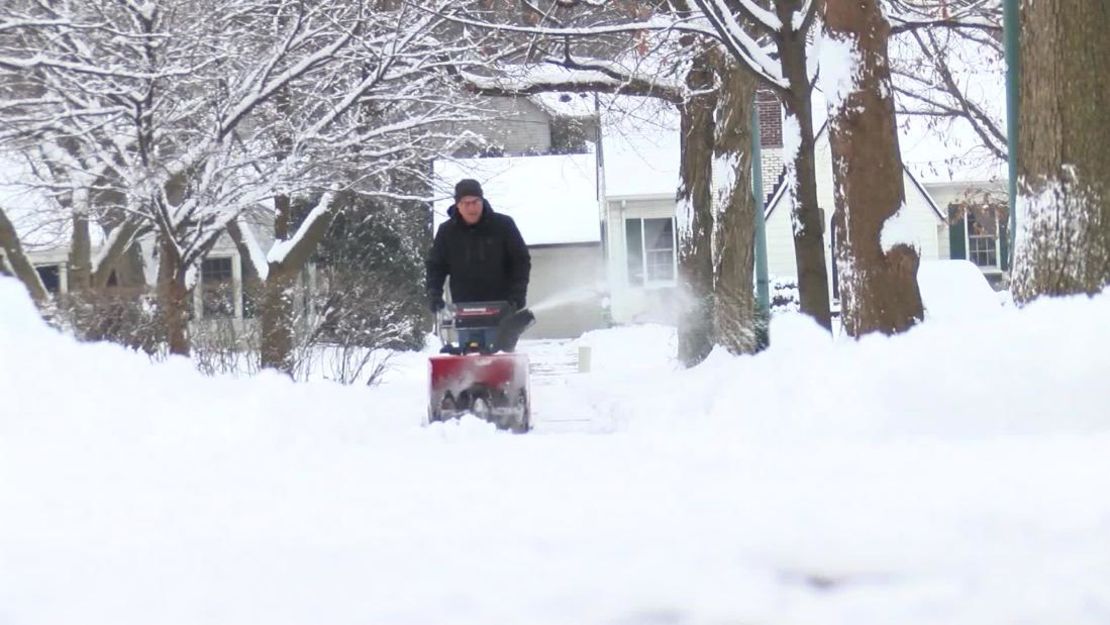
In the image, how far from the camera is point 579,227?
40406 mm

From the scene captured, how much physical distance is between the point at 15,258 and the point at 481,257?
12.2 m

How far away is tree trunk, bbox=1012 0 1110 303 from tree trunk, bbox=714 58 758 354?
Answer: 927 centimetres

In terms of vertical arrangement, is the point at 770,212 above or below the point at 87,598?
above

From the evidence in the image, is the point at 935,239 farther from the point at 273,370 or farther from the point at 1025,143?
the point at 1025,143

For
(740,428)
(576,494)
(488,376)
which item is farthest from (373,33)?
(576,494)

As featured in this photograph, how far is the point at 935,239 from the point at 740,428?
1138 inches

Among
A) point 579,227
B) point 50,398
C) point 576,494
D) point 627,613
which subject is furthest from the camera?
point 579,227

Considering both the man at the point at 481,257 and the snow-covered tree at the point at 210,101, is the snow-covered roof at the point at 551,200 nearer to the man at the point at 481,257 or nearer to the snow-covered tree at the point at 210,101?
the snow-covered tree at the point at 210,101

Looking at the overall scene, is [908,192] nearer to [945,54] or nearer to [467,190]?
[945,54]

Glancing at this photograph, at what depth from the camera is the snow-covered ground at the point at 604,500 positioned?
16.7 feet

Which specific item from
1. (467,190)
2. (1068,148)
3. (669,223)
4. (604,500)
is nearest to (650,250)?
(669,223)

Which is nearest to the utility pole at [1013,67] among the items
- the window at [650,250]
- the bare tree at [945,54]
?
the bare tree at [945,54]

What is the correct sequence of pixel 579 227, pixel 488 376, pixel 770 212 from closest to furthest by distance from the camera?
pixel 488 376 < pixel 770 212 < pixel 579 227

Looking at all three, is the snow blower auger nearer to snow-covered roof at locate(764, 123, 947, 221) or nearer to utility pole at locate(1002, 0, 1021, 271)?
utility pole at locate(1002, 0, 1021, 271)
